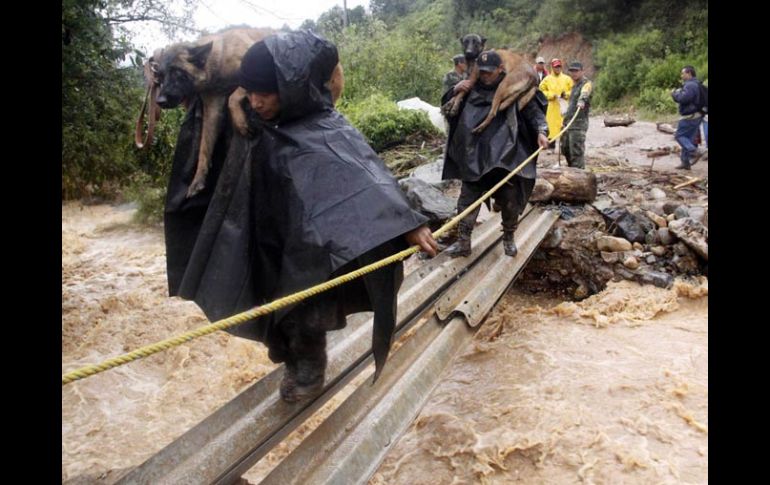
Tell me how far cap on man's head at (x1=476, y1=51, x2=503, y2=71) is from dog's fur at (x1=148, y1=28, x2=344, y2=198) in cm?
228

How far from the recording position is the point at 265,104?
1.92 meters

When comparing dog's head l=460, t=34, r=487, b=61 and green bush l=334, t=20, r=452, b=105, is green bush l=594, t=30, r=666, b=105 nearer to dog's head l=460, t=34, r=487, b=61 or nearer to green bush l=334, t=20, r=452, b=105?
green bush l=334, t=20, r=452, b=105

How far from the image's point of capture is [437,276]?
3977 mm

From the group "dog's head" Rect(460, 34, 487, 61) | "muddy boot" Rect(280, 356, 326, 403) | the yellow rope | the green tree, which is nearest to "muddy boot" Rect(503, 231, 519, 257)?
"dog's head" Rect(460, 34, 487, 61)

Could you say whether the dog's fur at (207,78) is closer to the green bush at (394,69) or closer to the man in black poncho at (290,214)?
the man in black poncho at (290,214)

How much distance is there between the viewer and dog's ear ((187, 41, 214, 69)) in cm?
198

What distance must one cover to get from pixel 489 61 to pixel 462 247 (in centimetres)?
149

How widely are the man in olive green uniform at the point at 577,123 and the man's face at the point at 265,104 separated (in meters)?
6.77

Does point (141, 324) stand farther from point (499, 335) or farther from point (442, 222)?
point (499, 335)

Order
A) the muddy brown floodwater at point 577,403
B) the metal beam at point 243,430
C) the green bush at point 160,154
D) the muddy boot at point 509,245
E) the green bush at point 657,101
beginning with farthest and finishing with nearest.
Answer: the green bush at point 657,101 < the green bush at point 160,154 < the muddy boot at point 509,245 < the muddy brown floodwater at point 577,403 < the metal beam at point 243,430

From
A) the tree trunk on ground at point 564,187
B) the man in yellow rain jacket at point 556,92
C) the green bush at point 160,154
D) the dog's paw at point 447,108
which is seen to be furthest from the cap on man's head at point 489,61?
the man in yellow rain jacket at point 556,92

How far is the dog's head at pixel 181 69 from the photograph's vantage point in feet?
6.46

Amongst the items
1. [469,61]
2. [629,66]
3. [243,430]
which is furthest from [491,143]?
[629,66]
